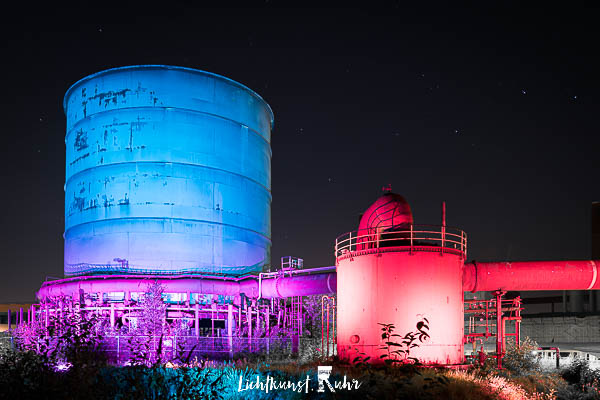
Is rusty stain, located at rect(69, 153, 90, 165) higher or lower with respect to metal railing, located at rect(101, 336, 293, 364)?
higher

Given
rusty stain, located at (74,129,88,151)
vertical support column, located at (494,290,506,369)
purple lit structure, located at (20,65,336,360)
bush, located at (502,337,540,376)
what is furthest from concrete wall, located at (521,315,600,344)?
rusty stain, located at (74,129,88,151)

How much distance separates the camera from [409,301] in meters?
19.7

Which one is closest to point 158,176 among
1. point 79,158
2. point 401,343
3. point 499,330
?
point 79,158

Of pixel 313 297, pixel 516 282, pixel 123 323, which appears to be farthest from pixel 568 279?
pixel 123 323

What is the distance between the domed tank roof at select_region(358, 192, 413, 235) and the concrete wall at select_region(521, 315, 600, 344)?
125ft

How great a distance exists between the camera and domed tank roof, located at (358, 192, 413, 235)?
2131 centimetres

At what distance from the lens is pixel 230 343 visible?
27.8 metres

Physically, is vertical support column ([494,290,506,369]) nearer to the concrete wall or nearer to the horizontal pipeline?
the horizontal pipeline

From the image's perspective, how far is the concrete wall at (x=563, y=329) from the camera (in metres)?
51.5

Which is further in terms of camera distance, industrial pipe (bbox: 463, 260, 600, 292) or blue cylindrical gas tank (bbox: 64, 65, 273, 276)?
blue cylindrical gas tank (bbox: 64, 65, 273, 276)

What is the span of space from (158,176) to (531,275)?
22.6 metres

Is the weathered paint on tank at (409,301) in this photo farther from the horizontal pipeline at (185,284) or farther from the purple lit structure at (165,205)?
the purple lit structure at (165,205)

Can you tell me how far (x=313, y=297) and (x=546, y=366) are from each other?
13704 millimetres

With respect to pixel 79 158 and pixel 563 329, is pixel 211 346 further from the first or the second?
pixel 563 329
